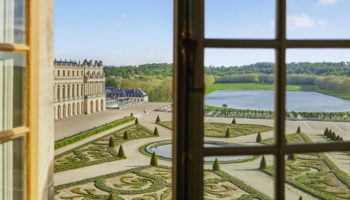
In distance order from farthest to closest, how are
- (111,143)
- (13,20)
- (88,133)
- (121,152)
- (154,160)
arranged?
(111,143)
(88,133)
(121,152)
(154,160)
(13,20)

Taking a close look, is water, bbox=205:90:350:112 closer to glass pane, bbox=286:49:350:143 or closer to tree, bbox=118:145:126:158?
glass pane, bbox=286:49:350:143

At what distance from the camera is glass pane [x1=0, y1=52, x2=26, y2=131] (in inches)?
43.4

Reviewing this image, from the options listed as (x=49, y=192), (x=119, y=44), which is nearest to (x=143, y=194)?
(x=119, y=44)

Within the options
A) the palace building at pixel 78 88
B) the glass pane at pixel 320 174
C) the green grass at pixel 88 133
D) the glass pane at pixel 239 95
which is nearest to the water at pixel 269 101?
the glass pane at pixel 239 95

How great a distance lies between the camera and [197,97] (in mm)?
1011

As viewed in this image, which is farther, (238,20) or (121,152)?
(121,152)

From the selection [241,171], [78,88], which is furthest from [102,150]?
[241,171]

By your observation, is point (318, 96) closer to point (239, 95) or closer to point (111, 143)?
point (239, 95)

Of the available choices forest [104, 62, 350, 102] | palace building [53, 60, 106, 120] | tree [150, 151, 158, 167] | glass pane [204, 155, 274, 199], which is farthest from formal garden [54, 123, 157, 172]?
forest [104, 62, 350, 102]

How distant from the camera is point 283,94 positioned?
1041 millimetres

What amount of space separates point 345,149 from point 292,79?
0.24m

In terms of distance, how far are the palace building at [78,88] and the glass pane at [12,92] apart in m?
11.7

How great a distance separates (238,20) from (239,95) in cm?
22

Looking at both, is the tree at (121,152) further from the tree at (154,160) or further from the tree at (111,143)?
the tree at (154,160)
